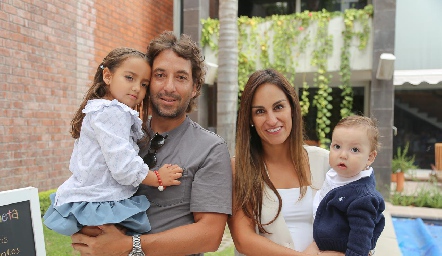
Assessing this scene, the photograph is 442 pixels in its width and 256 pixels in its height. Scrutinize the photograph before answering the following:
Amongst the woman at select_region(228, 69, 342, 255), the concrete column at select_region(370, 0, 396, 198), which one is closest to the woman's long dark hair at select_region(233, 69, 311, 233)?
the woman at select_region(228, 69, 342, 255)

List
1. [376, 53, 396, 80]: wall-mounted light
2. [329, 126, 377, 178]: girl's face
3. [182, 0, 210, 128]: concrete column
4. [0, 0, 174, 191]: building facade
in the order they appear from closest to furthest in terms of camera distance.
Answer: [329, 126, 377, 178]: girl's face → [0, 0, 174, 191]: building facade → [376, 53, 396, 80]: wall-mounted light → [182, 0, 210, 128]: concrete column

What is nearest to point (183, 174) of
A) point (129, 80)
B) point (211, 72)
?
point (129, 80)

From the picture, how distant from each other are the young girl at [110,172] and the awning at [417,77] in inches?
311

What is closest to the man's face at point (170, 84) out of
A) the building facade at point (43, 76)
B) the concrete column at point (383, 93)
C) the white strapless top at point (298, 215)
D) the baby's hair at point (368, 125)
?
the white strapless top at point (298, 215)

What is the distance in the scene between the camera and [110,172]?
6.02 ft

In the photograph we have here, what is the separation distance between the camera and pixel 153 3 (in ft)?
→ 30.7

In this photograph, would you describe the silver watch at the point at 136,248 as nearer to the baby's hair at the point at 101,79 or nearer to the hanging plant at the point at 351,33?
the baby's hair at the point at 101,79

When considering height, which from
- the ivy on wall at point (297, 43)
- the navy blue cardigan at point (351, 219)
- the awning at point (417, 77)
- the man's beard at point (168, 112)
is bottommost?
the navy blue cardigan at point (351, 219)

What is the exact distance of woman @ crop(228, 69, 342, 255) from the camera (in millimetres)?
1969

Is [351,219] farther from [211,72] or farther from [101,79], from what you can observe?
[211,72]

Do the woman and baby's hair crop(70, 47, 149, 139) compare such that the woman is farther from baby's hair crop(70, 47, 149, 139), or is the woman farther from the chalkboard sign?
the chalkboard sign

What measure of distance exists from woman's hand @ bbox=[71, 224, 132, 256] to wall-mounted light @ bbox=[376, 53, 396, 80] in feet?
23.2

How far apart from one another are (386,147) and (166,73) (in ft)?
23.8

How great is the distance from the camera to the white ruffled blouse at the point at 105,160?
1.76 m
